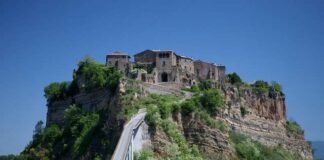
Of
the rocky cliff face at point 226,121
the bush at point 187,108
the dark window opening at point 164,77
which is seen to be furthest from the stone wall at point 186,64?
the bush at point 187,108

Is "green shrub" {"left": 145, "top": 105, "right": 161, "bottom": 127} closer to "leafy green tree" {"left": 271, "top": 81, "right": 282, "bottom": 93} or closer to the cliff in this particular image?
the cliff

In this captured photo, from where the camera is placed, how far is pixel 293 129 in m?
80.1

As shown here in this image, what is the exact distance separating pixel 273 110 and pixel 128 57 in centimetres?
2289

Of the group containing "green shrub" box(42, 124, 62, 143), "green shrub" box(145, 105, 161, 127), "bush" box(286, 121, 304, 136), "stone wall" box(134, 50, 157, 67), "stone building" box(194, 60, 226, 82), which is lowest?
"green shrub" box(42, 124, 62, 143)

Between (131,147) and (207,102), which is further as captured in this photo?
(207,102)

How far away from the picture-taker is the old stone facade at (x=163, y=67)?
70812mm

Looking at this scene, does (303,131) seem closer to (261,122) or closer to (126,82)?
(261,122)

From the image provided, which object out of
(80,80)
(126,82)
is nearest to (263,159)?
(126,82)

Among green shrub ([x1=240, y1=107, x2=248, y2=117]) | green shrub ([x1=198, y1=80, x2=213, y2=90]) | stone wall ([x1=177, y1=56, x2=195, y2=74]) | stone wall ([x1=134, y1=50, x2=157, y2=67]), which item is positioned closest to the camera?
green shrub ([x1=240, y1=107, x2=248, y2=117])

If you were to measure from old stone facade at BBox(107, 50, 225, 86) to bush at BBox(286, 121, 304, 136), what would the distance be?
13197 mm

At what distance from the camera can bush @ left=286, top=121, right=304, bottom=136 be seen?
79025 millimetres

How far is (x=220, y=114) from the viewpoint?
58.8 metres

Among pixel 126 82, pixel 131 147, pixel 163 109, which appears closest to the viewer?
pixel 131 147

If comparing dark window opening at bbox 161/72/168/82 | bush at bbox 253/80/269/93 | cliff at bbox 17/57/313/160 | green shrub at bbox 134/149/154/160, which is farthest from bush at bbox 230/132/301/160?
dark window opening at bbox 161/72/168/82
